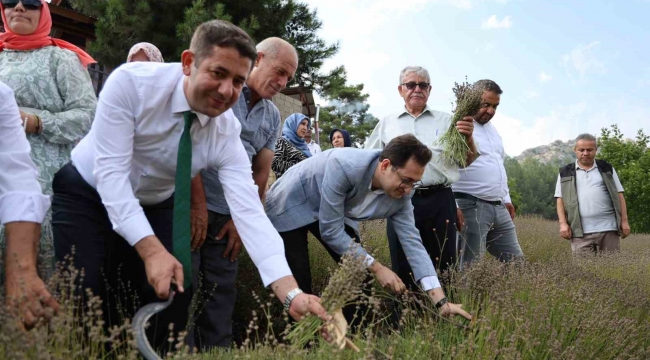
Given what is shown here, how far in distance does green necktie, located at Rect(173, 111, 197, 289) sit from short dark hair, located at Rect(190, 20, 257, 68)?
280mm

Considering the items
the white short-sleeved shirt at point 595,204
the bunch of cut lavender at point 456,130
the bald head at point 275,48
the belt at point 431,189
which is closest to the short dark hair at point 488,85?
the bunch of cut lavender at point 456,130

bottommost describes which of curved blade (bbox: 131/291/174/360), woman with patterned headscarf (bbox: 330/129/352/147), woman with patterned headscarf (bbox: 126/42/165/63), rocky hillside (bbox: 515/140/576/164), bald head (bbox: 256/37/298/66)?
rocky hillside (bbox: 515/140/576/164)

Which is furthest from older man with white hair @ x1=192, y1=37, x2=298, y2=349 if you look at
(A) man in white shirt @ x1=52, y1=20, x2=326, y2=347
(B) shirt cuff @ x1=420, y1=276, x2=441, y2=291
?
(B) shirt cuff @ x1=420, y1=276, x2=441, y2=291

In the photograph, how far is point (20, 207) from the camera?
235cm

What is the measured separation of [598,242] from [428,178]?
3.73 m

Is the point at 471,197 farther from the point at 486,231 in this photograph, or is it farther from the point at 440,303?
the point at 440,303

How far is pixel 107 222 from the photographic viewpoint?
9.34 feet

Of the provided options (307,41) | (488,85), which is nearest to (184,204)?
(488,85)

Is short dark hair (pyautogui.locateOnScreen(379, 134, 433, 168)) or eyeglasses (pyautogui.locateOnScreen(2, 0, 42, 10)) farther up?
eyeglasses (pyautogui.locateOnScreen(2, 0, 42, 10))

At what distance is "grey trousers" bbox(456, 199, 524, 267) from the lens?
5312 millimetres

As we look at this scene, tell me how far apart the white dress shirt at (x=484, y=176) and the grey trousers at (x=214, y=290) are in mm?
2500

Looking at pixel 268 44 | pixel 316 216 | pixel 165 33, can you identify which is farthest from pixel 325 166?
pixel 165 33

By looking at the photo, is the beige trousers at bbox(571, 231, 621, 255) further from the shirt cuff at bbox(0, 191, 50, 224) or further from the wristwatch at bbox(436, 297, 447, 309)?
the shirt cuff at bbox(0, 191, 50, 224)

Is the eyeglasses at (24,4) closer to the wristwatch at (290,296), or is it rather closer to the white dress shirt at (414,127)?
the wristwatch at (290,296)
